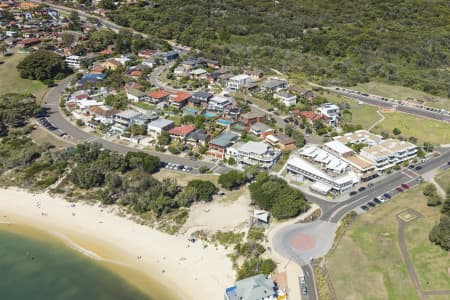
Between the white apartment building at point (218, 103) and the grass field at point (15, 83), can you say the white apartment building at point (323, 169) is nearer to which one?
the white apartment building at point (218, 103)

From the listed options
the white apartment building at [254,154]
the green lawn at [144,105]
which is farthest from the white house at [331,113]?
the green lawn at [144,105]

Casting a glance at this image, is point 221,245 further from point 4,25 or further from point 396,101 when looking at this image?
point 4,25

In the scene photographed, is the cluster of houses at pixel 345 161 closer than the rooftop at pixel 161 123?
Yes

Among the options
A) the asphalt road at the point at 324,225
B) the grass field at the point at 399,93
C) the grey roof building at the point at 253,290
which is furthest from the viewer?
the grass field at the point at 399,93

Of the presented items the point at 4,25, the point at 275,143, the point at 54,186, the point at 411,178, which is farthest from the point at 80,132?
the point at 4,25

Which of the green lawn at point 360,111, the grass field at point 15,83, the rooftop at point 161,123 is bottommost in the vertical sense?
the grass field at point 15,83

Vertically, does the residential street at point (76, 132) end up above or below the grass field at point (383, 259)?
below
